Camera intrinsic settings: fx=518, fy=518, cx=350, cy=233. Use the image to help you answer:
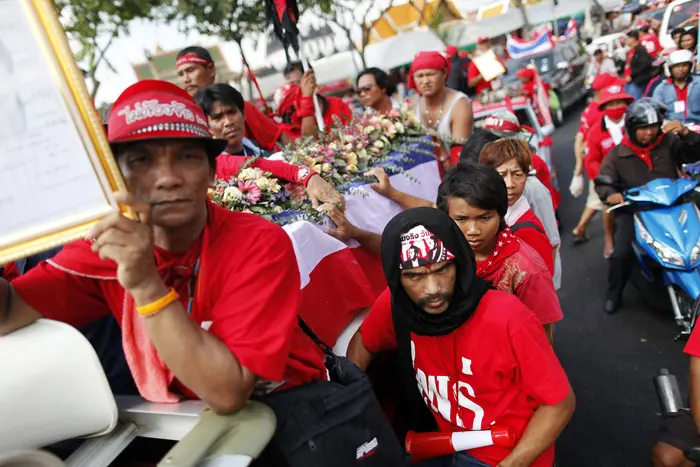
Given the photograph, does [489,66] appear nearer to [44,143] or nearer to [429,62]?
[429,62]

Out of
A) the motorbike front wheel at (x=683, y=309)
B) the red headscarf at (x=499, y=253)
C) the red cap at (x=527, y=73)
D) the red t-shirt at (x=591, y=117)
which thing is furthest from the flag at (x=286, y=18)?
the red cap at (x=527, y=73)

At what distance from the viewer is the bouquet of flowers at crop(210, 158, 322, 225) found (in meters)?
2.72

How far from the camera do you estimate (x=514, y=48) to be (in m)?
18.7

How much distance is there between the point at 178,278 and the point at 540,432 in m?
1.41

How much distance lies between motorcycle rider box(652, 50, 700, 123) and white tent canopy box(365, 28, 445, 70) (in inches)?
575

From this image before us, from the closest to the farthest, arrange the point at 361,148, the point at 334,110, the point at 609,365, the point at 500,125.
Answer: the point at 361,148, the point at 609,365, the point at 500,125, the point at 334,110

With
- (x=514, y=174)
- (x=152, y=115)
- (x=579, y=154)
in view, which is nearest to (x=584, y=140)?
(x=579, y=154)

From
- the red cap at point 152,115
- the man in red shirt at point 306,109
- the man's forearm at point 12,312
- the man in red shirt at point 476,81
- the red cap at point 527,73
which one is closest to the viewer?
the red cap at point 152,115

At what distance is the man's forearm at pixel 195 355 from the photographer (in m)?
1.27

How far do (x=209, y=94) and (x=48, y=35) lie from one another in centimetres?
215

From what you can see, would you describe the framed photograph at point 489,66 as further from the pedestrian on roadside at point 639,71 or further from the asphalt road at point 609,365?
the pedestrian on roadside at point 639,71

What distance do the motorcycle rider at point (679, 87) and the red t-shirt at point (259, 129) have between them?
17.0ft

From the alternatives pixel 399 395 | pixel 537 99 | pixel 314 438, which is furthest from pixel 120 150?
pixel 537 99

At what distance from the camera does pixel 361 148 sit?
3629 mm
